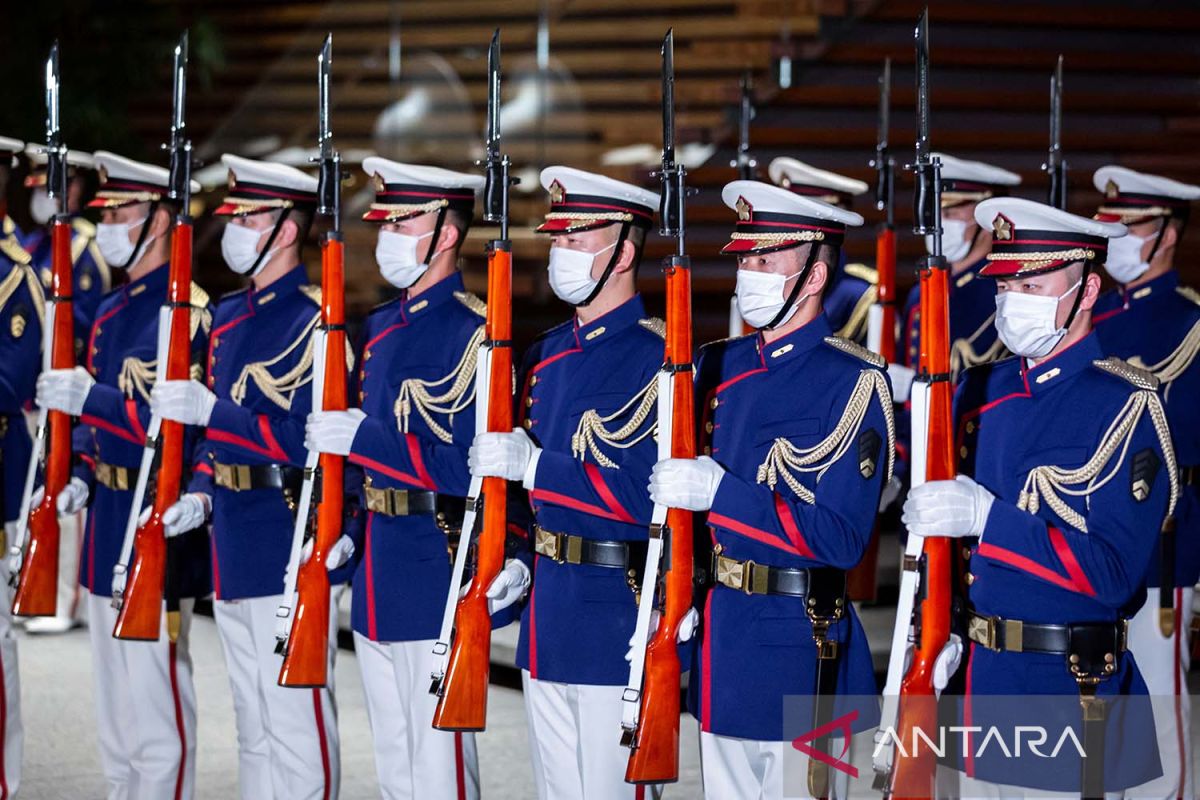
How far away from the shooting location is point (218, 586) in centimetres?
447

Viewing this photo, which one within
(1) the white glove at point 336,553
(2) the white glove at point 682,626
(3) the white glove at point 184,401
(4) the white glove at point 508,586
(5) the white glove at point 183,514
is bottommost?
(2) the white glove at point 682,626

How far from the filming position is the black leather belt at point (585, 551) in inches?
146

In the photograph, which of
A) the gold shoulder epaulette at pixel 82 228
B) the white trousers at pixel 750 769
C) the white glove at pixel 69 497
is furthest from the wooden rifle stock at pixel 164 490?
the gold shoulder epaulette at pixel 82 228

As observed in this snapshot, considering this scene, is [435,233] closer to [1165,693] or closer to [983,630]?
[983,630]

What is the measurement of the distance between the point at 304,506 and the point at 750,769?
4.28 ft

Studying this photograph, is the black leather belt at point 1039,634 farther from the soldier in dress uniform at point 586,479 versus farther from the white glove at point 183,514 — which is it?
the white glove at point 183,514

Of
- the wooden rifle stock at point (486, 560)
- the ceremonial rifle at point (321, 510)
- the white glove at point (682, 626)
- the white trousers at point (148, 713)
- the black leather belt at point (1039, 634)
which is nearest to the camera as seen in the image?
the black leather belt at point (1039, 634)

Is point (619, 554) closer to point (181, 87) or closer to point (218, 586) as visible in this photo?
point (218, 586)

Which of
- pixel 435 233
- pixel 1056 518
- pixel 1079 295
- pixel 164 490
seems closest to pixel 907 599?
pixel 1056 518

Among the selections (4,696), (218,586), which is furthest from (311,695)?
(4,696)

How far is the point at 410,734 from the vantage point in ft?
13.6

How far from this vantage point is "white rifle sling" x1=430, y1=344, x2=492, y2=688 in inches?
145

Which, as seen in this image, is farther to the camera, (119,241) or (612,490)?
(119,241)

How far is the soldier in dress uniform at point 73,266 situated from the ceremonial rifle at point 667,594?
103 inches
